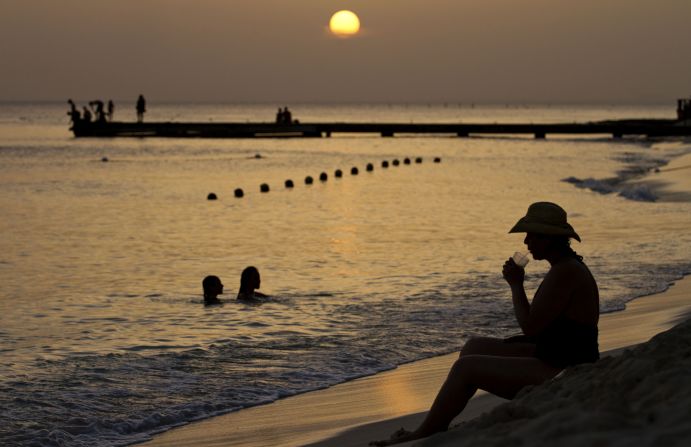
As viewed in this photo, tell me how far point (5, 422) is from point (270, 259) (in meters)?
10.4

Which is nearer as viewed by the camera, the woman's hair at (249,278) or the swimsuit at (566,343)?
the swimsuit at (566,343)

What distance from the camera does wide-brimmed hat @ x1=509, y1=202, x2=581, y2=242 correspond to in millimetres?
6066

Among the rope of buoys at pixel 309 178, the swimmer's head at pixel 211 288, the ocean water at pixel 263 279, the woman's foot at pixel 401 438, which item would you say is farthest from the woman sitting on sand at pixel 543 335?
the rope of buoys at pixel 309 178

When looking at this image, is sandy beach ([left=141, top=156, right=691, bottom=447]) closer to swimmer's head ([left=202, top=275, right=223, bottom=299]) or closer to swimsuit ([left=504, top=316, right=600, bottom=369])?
swimsuit ([left=504, top=316, right=600, bottom=369])

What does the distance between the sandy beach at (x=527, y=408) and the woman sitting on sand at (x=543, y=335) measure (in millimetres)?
174

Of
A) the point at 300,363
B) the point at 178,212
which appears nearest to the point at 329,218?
the point at 178,212

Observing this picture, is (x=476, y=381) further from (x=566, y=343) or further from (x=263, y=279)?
(x=263, y=279)

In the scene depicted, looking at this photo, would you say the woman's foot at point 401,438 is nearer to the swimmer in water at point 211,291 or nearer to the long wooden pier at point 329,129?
the swimmer in water at point 211,291

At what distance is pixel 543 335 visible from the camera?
5988 millimetres

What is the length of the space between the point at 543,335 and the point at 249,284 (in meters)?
7.57

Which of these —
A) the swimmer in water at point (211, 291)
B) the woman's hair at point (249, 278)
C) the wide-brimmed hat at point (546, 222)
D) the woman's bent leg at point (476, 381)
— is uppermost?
the wide-brimmed hat at point (546, 222)

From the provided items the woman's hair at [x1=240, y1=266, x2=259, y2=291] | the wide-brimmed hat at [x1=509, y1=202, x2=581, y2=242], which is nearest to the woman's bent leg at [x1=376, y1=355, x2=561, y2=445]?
the wide-brimmed hat at [x1=509, y1=202, x2=581, y2=242]

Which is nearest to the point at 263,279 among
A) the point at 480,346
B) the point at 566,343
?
the point at 480,346

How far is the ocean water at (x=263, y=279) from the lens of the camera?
875 centimetres
